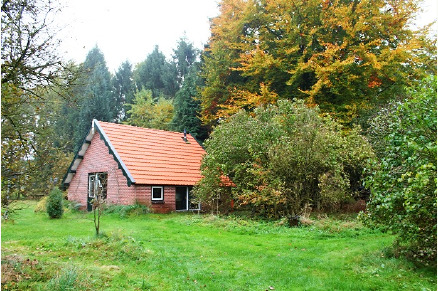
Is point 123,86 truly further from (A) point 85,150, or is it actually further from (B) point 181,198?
(B) point 181,198

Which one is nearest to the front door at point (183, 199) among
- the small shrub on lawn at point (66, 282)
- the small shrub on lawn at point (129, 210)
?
the small shrub on lawn at point (129, 210)

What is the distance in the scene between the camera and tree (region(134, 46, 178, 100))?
52344mm

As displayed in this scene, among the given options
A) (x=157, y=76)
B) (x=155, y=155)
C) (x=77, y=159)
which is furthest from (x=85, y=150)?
(x=157, y=76)

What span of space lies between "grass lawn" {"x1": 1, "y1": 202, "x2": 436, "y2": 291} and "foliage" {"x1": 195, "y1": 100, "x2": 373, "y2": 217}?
2751mm

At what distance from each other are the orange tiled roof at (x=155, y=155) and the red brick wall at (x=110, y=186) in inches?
25.8

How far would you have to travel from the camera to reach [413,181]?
6203mm

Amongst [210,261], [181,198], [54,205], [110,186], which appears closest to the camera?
[210,261]

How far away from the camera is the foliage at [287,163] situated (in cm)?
1491

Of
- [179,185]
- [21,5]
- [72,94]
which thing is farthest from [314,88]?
[21,5]

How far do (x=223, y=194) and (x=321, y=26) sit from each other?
1099 centimetres

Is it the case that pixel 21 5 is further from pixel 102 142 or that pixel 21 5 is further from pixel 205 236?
pixel 102 142

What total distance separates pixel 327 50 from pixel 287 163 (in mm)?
7783

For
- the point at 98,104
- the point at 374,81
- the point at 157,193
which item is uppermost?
the point at 98,104

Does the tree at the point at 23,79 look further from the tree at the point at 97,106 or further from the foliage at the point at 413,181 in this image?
the tree at the point at 97,106
